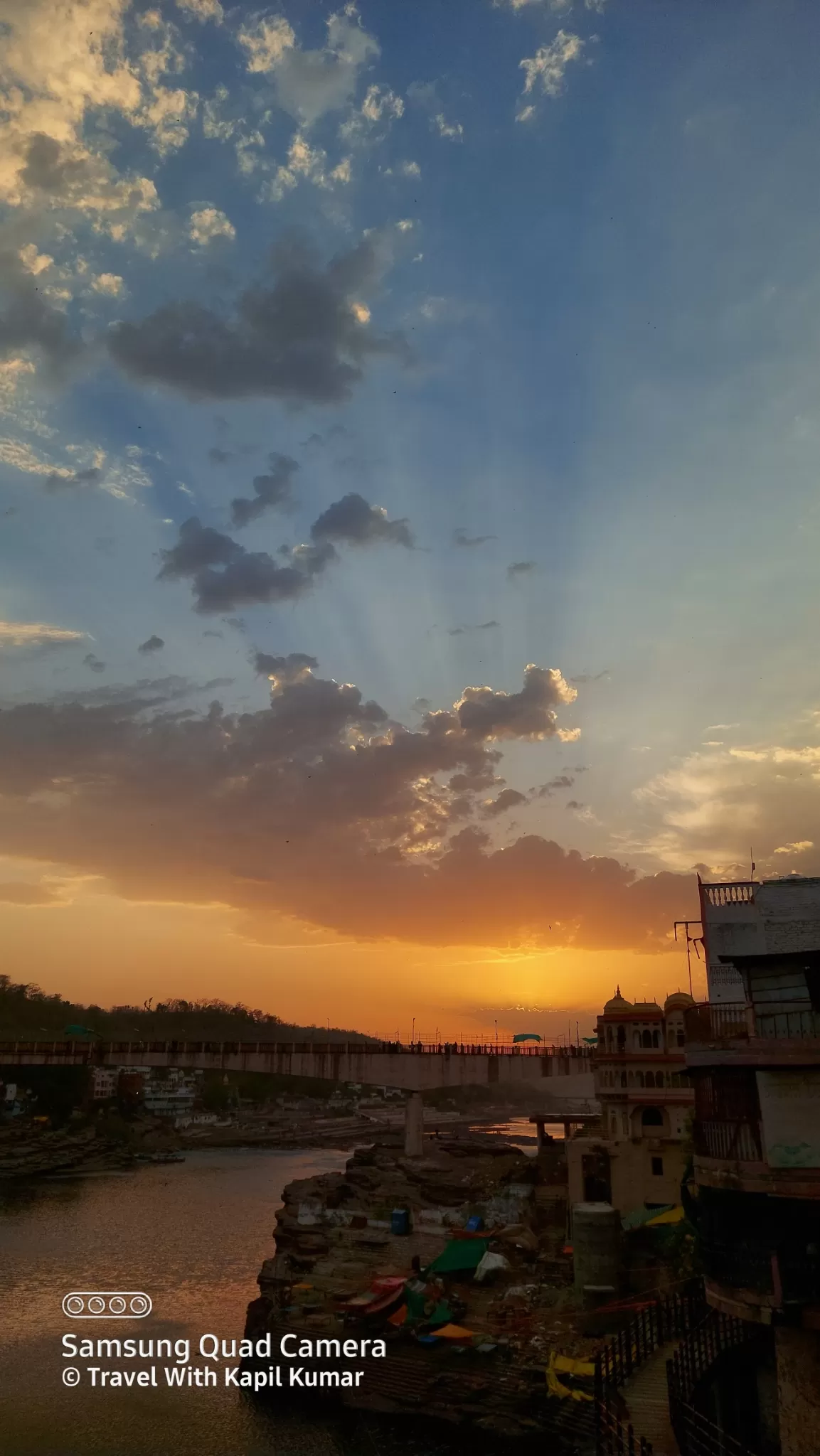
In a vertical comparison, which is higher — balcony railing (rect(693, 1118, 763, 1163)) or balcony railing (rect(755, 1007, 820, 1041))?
balcony railing (rect(755, 1007, 820, 1041))

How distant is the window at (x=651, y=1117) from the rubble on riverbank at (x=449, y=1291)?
702 centimetres

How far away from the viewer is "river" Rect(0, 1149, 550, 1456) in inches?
1169

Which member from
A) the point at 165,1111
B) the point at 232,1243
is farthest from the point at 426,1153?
the point at 165,1111

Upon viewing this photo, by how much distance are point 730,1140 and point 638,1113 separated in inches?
1079

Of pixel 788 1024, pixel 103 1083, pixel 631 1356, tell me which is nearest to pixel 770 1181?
pixel 788 1024

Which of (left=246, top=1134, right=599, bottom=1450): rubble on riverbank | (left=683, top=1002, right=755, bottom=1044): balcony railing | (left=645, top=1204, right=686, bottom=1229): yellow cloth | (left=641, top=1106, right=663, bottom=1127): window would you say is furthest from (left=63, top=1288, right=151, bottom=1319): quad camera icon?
(left=683, top=1002, right=755, bottom=1044): balcony railing

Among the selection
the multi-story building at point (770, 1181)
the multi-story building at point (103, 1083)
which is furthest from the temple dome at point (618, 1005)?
the multi-story building at point (103, 1083)

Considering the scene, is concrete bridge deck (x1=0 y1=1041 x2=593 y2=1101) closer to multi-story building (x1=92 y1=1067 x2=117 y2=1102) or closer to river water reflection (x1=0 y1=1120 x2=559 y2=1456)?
river water reflection (x1=0 y1=1120 x2=559 y2=1456)

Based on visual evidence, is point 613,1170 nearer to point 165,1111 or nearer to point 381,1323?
point 381,1323

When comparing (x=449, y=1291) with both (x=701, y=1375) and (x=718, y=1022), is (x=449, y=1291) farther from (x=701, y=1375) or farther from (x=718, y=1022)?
(x=718, y=1022)

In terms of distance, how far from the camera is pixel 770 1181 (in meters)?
17.8

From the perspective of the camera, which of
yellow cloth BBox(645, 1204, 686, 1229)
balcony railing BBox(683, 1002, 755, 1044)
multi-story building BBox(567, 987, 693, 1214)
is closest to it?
balcony railing BBox(683, 1002, 755, 1044)

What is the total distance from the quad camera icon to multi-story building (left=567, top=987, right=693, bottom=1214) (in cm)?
2240

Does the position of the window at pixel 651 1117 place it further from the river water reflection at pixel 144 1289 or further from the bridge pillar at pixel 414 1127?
the bridge pillar at pixel 414 1127
